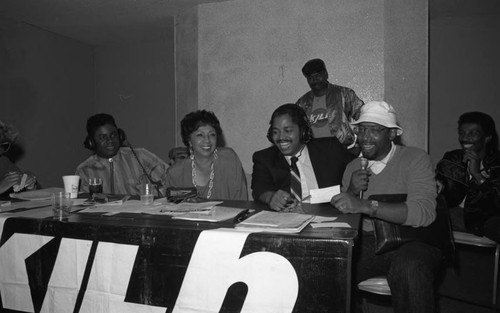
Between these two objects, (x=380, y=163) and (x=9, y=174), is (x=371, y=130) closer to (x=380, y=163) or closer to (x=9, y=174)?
(x=380, y=163)

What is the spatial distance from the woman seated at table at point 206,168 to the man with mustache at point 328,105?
1.69m

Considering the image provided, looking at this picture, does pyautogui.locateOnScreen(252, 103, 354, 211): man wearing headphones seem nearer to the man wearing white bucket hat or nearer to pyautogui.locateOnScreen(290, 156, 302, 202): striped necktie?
pyautogui.locateOnScreen(290, 156, 302, 202): striped necktie

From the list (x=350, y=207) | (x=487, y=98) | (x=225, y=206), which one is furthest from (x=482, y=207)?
(x=487, y=98)

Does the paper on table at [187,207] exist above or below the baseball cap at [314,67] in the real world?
below

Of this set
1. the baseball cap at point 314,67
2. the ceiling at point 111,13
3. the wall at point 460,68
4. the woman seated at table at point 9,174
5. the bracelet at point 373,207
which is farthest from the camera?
the wall at point 460,68

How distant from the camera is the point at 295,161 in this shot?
2.62 meters

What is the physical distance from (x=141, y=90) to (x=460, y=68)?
6.06m

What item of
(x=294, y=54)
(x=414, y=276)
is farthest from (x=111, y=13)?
(x=414, y=276)

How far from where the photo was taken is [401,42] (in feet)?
14.8

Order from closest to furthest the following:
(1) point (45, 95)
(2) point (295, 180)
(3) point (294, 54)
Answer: (2) point (295, 180) < (3) point (294, 54) < (1) point (45, 95)

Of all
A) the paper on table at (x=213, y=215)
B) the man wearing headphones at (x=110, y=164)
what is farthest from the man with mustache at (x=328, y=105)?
the paper on table at (x=213, y=215)

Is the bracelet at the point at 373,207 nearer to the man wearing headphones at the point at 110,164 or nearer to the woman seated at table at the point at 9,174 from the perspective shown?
the man wearing headphones at the point at 110,164

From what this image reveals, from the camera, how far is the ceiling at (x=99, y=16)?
5473mm

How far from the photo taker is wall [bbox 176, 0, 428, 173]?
452 centimetres
